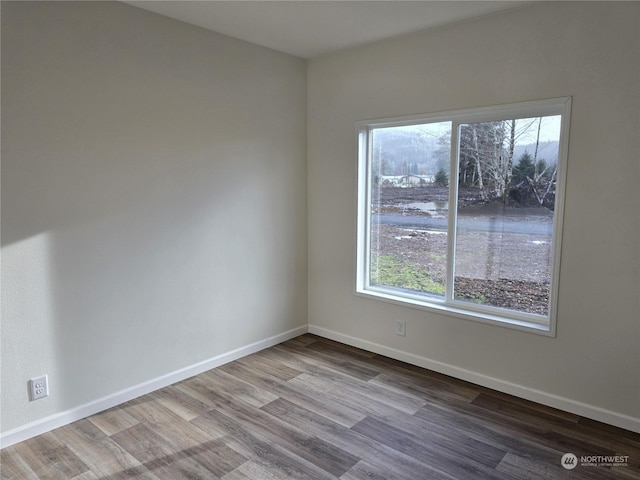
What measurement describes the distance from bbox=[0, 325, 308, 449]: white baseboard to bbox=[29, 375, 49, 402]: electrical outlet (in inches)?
5.8

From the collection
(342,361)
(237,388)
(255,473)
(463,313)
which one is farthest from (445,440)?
(237,388)

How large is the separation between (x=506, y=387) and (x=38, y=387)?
2.98 metres

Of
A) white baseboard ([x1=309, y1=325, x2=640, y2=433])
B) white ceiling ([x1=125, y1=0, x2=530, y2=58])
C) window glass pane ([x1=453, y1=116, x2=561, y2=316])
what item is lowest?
white baseboard ([x1=309, y1=325, x2=640, y2=433])

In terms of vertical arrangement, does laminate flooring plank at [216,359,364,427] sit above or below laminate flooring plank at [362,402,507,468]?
above

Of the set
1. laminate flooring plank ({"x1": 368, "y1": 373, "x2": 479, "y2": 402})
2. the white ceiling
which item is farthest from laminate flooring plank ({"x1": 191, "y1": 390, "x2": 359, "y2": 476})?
the white ceiling

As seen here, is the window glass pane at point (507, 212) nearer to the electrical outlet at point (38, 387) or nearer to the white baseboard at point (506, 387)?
the white baseboard at point (506, 387)

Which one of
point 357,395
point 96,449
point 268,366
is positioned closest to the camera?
point 96,449

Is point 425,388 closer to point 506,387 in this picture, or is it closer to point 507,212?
point 506,387

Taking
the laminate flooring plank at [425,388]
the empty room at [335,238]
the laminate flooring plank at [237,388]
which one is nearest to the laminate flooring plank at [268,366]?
the empty room at [335,238]

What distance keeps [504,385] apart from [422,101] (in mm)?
2138

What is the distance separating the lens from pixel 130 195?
2.81 meters

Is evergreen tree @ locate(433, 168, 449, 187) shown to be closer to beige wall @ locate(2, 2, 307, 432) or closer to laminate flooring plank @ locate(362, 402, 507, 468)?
beige wall @ locate(2, 2, 307, 432)

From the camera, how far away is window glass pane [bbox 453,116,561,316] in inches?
112

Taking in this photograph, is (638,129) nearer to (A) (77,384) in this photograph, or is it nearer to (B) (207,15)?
(B) (207,15)
